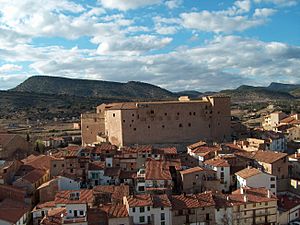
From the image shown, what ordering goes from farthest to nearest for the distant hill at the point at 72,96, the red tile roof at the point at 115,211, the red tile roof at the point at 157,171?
the distant hill at the point at 72,96 < the red tile roof at the point at 157,171 < the red tile roof at the point at 115,211

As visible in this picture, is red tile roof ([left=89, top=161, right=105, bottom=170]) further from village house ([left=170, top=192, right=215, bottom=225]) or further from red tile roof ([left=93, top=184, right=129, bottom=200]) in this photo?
village house ([left=170, top=192, right=215, bottom=225])

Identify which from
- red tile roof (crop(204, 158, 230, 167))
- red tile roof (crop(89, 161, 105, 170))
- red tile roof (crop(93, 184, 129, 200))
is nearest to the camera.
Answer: red tile roof (crop(93, 184, 129, 200))

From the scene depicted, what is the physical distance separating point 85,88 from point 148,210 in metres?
153

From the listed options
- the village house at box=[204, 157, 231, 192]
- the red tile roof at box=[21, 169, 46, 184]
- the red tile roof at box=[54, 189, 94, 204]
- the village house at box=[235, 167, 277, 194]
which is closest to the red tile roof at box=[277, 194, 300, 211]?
the village house at box=[235, 167, 277, 194]

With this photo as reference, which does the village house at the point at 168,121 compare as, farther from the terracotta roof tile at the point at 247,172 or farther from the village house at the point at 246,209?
the village house at the point at 246,209

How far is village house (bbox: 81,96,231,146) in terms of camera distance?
45.4 m

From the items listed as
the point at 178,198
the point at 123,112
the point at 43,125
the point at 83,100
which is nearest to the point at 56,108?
the point at 83,100

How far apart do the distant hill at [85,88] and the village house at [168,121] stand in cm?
11275

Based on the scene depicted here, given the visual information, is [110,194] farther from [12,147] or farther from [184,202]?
[12,147]

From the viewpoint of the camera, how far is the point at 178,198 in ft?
86.7

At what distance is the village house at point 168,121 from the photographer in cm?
4538

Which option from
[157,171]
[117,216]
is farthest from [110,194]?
[157,171]

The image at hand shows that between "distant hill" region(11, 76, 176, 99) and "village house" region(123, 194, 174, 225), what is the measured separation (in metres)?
135

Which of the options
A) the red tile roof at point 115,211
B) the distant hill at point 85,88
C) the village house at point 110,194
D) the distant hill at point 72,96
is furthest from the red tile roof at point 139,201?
the distant hill at point 85,88
